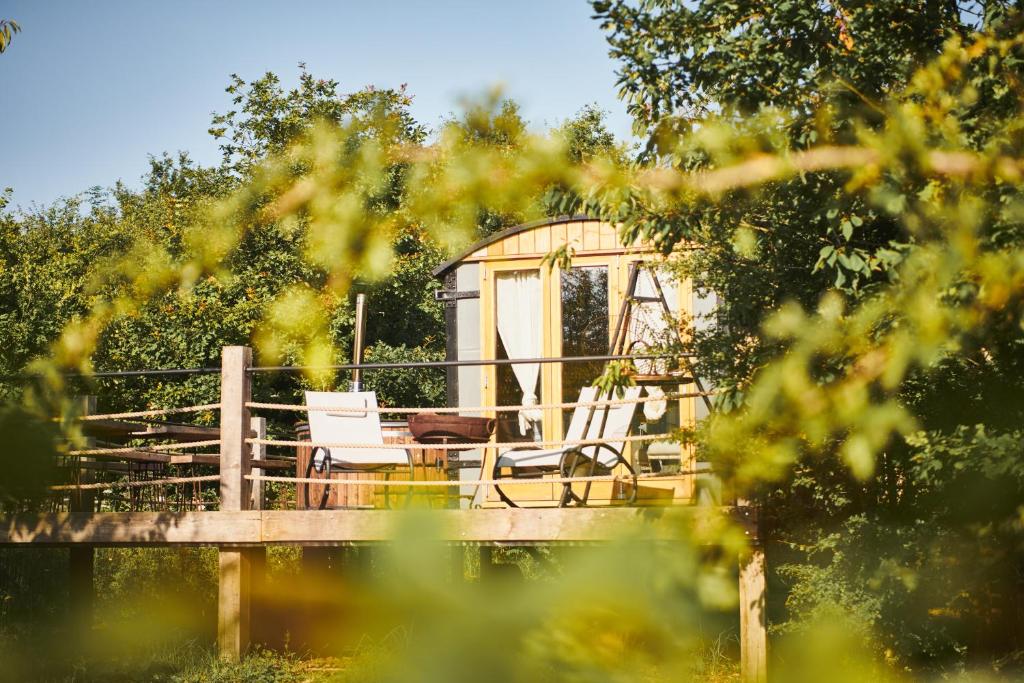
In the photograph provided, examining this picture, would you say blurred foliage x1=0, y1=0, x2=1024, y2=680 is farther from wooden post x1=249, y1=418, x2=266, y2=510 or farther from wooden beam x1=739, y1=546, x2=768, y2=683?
wooden post x1=249, y1=418, x2=266, y2=510

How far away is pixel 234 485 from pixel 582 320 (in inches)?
146

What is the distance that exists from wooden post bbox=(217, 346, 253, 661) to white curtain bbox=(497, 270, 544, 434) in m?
3.14

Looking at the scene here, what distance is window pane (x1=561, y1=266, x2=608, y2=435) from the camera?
9641 millimetres

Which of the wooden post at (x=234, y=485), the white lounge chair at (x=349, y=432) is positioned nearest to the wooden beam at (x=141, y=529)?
the wooden post at (x=234, y=485)

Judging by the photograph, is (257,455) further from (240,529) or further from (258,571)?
(240,529)

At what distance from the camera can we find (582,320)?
9.73m

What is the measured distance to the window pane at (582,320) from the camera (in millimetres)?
9641

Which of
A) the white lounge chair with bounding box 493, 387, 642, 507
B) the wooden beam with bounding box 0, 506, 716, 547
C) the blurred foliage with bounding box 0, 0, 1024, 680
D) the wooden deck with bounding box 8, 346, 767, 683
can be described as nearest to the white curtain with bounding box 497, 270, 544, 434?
the white lounge chair with bounding box 493, 387, 642, 507

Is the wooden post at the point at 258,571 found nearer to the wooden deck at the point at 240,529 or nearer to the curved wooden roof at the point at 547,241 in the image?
the wooden deck at the point at 240,529

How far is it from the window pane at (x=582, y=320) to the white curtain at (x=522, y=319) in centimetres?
24

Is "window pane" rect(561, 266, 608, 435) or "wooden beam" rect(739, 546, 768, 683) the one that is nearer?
"wooden beam" rect(739, 546, 768, 683)

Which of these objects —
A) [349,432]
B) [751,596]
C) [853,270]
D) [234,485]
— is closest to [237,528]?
[234,485]

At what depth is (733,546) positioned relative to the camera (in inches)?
53.7

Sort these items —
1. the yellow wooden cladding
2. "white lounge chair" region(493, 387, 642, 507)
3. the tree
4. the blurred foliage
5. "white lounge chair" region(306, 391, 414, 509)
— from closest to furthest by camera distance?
the blurred foliage, the tree, "white lounge chair" region(493, 387, 642, 507), "white lounge chair" region(306, 391, 414, 509), the yellow wooden cladding
